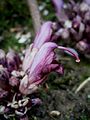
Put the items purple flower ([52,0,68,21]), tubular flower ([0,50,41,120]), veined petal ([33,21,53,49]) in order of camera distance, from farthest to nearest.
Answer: purple flower ([52,0,68,21]) → veined petal ([33,21,53,49]) → tubular flower ([0,50,41,120])

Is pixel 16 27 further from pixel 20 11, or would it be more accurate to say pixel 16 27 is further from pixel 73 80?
pixel 73 80

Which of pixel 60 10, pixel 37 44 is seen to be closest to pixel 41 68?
pixel 37 44

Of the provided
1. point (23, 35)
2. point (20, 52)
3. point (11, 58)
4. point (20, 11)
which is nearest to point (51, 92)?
point (11, 58)

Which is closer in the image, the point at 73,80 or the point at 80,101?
the point at 80,101

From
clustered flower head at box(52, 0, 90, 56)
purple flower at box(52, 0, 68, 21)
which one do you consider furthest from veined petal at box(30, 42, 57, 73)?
purple flower at box(52, 0, 68, 21)

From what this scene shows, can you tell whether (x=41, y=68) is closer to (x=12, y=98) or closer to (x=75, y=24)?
(x=12, y=98)

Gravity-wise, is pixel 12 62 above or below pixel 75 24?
below

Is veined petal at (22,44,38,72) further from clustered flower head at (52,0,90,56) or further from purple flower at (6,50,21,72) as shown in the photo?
clustered flower head at (52,0,90,56)

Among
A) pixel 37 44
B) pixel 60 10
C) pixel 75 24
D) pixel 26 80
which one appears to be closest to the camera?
pixel 26 80
